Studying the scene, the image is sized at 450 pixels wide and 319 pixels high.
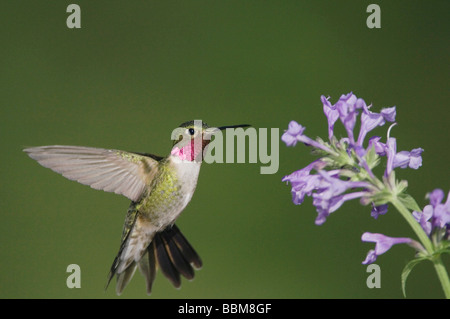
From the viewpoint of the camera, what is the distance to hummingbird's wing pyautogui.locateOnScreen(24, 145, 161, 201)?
7.28 ft

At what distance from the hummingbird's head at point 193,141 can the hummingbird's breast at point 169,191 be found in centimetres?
3

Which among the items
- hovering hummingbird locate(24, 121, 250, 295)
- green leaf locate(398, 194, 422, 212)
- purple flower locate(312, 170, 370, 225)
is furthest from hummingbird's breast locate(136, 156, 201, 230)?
green leaf locate(398, 194, 422, 212)

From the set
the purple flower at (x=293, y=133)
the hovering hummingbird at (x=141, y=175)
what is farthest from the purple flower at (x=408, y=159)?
the hovering hummingbird at (x=141, y=175)

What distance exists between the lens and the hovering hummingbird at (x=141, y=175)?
2273 mm

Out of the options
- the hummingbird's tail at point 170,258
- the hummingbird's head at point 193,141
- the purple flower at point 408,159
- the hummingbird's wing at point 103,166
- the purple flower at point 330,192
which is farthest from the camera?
the hummingbird's tail at point 170,258

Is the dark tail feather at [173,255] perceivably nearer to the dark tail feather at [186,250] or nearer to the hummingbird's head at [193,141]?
the dark tail feather at [186,250]

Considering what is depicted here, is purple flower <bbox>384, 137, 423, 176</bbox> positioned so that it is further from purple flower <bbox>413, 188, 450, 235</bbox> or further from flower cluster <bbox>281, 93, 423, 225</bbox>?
purple flower <bbox>413, 188, 450, 235</bbox>

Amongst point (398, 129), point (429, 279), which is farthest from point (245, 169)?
point (429, 279)

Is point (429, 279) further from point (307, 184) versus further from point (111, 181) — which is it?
point (307, 184)

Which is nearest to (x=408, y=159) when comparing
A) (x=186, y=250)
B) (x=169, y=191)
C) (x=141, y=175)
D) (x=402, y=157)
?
(x=402, y=157)

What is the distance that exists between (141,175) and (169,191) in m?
0.17

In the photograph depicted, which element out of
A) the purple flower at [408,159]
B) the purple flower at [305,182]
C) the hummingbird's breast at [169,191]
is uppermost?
the hummingbird's breast at [169,191]

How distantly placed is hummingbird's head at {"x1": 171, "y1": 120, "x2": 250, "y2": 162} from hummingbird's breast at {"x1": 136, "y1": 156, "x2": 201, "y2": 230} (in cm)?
3

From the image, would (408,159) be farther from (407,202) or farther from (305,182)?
(305,182)
